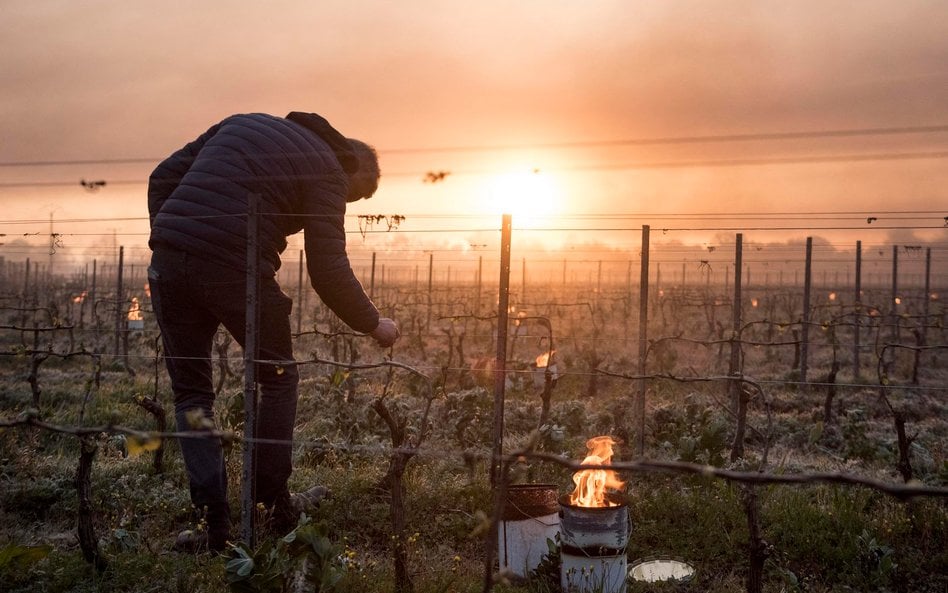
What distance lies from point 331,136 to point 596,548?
8.26 feet

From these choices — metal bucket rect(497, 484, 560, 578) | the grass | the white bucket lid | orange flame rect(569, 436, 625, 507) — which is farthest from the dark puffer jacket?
the white bucket lid

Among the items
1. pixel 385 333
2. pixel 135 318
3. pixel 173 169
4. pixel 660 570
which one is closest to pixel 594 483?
pixel 660 570

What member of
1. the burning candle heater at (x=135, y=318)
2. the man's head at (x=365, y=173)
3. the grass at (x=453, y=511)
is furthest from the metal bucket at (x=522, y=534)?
the burning candle heater at (x=135, y=318)

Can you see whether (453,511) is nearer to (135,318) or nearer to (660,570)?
(660,570)

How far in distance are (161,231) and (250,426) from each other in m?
1.06

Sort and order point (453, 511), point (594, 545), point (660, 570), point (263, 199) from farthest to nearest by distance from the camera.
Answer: point (453, 511), point (660, 570), point (263, 199), point (594, 545)

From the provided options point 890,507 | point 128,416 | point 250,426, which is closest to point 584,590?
point 250,426

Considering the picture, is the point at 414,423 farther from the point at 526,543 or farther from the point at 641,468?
the point at 641,468

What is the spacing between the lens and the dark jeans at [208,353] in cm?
345

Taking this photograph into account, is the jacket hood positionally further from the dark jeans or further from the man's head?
the dark jeans

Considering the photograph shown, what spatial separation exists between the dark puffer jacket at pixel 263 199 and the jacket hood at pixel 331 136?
30 millimetres

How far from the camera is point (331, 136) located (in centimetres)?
383

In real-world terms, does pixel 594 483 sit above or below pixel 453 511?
above

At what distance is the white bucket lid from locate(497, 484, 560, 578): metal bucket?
466mm
